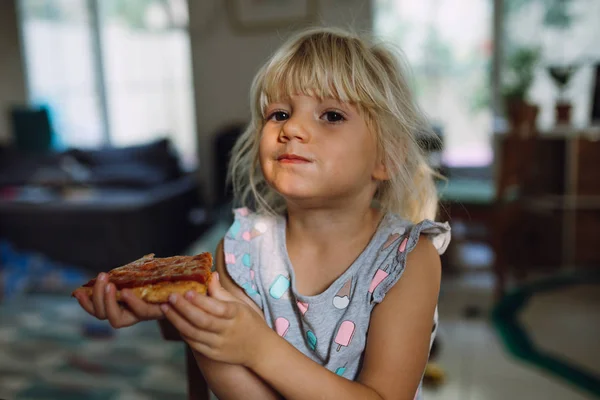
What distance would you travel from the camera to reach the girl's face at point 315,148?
2.28 feet

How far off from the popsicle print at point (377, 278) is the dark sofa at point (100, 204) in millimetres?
2745

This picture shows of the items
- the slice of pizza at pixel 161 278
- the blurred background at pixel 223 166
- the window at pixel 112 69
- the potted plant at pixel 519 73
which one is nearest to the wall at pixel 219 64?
the blurred background at pixel 223 166

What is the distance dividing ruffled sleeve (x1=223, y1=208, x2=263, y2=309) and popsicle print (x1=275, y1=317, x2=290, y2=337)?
0.14 feet

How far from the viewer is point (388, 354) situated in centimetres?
68

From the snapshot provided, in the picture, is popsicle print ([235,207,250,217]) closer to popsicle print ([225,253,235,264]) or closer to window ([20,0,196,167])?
popsicle print ([225,253,235,264])

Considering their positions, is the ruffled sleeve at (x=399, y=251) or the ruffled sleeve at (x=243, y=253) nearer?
the ruffled sleeve at (x=399, y=251)

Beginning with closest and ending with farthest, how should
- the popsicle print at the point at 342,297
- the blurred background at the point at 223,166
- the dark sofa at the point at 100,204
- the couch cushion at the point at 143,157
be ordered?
the popsicle print at the point at 342,297 < the blurred background at the point at 223,166 < the dark sofa at the point at 100,204 < the couch cushion at the point at 143,157

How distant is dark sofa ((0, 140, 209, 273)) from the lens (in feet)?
10.9

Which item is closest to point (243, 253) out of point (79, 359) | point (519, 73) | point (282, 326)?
point (282, 326)

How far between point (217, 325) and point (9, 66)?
5264 millimetres

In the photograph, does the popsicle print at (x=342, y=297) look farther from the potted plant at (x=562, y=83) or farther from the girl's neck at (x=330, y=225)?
the potted plant at (x=562, y=83)

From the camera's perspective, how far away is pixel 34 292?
10.5ft

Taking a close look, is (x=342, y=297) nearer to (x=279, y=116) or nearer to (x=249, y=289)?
(x=249, y=289)

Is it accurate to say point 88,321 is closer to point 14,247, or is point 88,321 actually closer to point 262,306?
point 14,247
